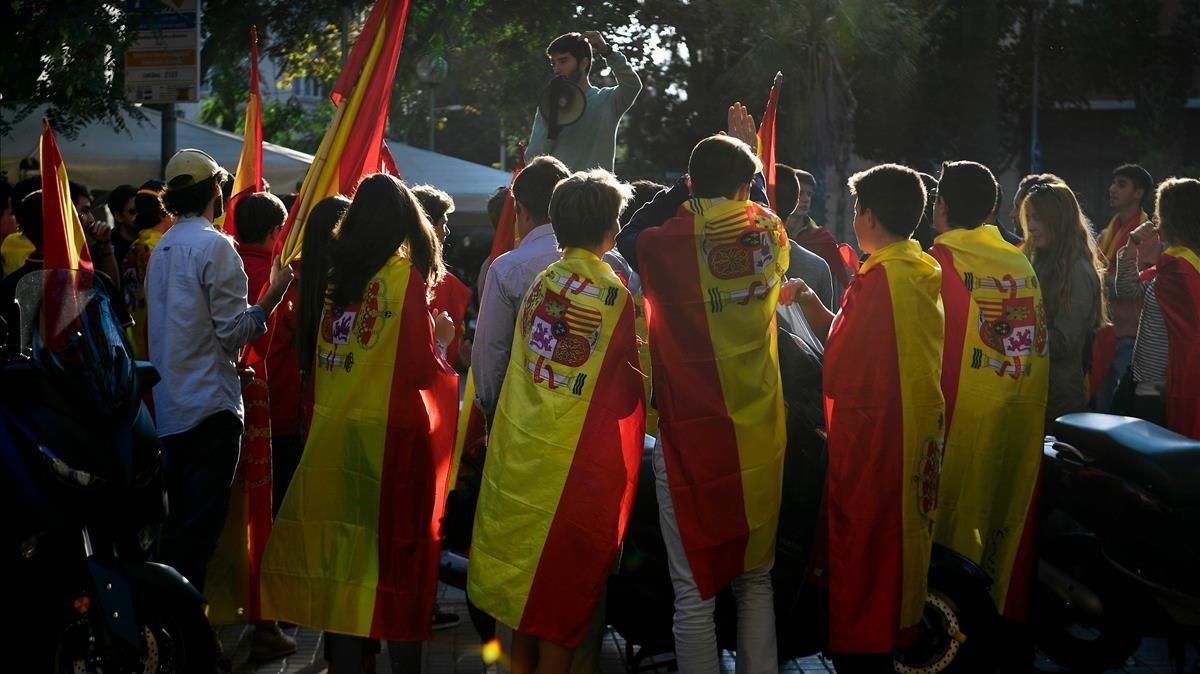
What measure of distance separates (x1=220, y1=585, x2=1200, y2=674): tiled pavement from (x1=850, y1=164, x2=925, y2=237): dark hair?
1.83 m

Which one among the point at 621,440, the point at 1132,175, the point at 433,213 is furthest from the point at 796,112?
the point at 621,440

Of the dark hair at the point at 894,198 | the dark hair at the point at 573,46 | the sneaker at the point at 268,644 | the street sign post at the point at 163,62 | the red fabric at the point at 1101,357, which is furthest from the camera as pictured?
the street sign post at the point at 163,62

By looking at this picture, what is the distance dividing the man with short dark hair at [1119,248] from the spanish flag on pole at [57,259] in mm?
5742

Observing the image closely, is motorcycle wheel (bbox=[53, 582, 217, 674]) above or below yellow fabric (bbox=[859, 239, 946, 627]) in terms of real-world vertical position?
below

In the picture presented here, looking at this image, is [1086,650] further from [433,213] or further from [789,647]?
[433,213]

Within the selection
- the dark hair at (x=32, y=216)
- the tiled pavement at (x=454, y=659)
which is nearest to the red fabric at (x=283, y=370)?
the tiled pavement at (x=454, y=659)

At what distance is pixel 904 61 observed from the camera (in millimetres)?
25062

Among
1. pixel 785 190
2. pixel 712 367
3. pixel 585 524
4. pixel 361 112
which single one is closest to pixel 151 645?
pixel 585 524

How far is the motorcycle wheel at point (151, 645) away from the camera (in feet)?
15.8

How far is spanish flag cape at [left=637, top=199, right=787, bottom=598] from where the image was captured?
4930 millimetres

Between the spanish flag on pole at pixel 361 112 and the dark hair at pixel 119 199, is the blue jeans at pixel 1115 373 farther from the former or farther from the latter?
the dark hair at pixel 119 199

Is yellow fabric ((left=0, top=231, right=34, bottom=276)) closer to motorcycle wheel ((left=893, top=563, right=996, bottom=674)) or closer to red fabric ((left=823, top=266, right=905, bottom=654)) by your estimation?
red fabric ((left=823, top=266, right=905, bottom=654))

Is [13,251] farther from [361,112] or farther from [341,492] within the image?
[341,492]

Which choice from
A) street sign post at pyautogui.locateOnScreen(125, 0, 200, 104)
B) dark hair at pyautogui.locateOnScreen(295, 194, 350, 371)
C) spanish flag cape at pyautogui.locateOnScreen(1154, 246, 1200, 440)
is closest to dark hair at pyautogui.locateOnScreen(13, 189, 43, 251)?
dark hair at pyautogui.locateOnScreen(295, 194, 350, 371)
